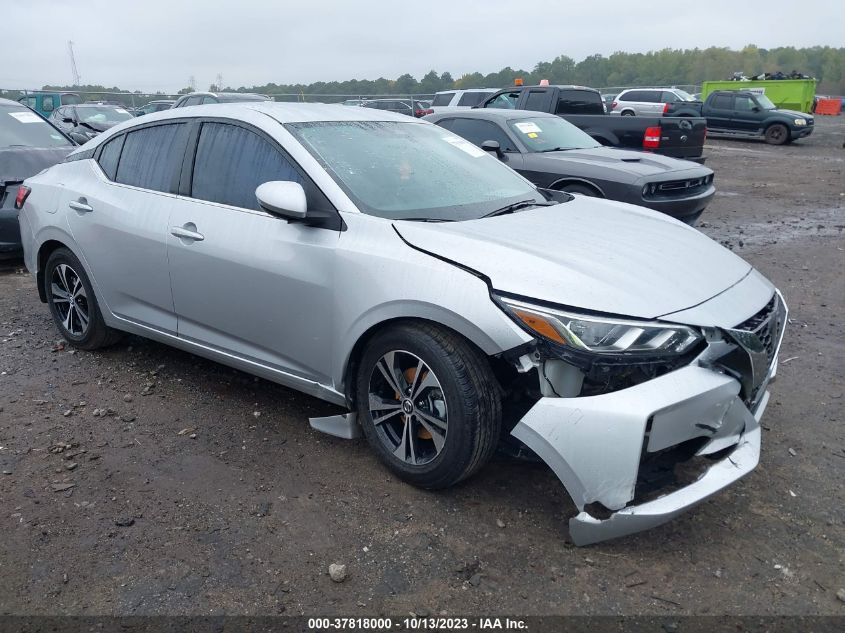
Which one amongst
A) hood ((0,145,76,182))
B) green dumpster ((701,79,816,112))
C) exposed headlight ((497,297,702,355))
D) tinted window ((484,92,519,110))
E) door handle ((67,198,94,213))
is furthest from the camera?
green dumpster ((701,79,816,112))

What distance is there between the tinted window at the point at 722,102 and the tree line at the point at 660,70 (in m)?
18.4

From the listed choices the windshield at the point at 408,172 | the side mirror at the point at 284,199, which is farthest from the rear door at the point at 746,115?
the side mirror at the point at 284,199

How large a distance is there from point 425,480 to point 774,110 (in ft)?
81.3

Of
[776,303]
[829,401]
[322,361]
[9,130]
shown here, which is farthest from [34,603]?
[9,130]

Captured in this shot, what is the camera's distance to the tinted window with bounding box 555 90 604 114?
1152cm

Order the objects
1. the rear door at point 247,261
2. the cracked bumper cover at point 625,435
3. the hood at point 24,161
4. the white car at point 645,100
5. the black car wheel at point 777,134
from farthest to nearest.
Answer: the white car at point 645,100 < the black car wheel at point 777,134 < the hood at point 24,161 < the rear door at point 247,261 < the cracked bumper cover at point 625,435

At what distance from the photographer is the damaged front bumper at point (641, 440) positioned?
99.2 inches

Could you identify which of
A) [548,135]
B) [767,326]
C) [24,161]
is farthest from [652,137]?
[24,161]

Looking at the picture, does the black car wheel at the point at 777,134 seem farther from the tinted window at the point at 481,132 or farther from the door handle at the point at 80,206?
the door handle at the point at 80,206

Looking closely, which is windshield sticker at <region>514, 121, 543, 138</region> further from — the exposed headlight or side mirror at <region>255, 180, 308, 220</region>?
the exposed headlight

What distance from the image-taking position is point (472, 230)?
10.4ft

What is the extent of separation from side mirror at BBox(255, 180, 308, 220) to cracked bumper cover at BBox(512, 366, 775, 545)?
1400 mm

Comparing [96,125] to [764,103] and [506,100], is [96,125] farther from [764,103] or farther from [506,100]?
Answer: [764,103]

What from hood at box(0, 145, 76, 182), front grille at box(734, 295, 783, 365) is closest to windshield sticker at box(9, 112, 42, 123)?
hood at box(0, 145, 76, 182)
